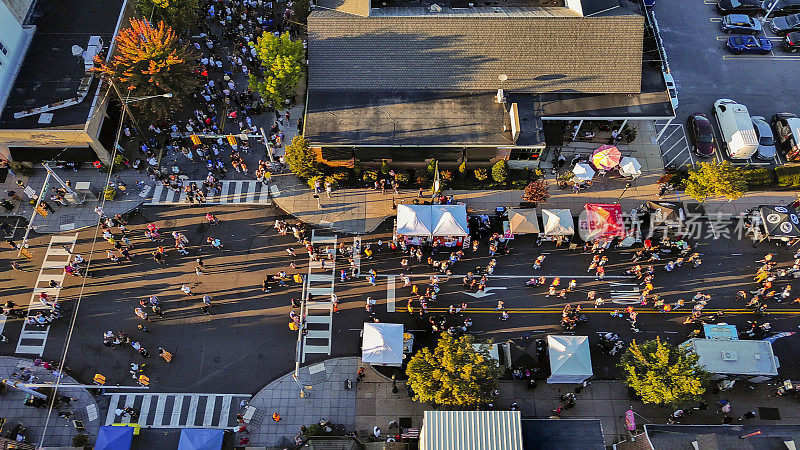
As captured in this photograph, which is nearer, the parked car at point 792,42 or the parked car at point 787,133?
the parked car at point 787,133

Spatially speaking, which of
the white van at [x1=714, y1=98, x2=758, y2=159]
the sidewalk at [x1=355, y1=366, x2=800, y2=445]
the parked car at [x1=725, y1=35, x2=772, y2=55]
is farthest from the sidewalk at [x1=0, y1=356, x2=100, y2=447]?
the parked car at [x1=725, y1=35, x2=772, y2=55]

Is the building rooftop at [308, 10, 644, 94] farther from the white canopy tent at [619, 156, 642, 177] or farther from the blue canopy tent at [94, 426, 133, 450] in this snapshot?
the blue canopy tent at [94, 426, 133, 450]

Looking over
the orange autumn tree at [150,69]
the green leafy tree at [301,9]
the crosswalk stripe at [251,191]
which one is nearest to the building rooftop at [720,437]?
the crosswalk stripe at [251,191]

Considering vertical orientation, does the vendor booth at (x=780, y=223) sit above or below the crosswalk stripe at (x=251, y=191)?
below

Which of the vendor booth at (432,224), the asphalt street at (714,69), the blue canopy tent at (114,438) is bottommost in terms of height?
the blue canopy tent at (114,438)

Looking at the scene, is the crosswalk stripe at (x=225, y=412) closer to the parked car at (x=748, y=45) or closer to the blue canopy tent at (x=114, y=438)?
the blue canopy tent at (x=114, y=438)

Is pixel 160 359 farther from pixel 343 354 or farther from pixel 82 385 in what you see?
pixel 343 354

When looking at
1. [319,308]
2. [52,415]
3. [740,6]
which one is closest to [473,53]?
[319,308]
